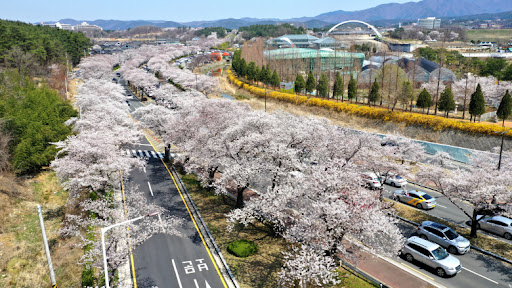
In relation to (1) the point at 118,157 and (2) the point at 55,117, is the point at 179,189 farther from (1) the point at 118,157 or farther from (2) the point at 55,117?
(2) the point at 55,117

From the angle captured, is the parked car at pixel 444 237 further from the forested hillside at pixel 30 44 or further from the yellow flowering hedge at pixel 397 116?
the forested hillside at pixel 30 44

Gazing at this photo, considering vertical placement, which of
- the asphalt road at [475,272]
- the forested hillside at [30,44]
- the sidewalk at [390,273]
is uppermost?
the forested hillside at [30,44]

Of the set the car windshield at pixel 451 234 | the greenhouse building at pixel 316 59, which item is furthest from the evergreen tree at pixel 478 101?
the greenhouse building at pixel 316 59

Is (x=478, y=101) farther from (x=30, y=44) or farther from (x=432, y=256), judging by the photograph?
(x=30, y=44)

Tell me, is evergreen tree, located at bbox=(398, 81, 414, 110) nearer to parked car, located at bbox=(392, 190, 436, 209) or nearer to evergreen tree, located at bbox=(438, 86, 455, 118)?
evergreen tree, located at bbox=(438, 86, 455, 118)

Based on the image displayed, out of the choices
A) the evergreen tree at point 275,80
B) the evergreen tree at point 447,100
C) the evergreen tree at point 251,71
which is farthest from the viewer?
the evergreen tree at point 251,71

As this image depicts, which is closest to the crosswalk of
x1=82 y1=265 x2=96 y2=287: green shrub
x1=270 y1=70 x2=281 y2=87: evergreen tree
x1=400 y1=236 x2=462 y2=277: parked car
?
x1=82 y1=265 x2=96 y2=287: green shrub
